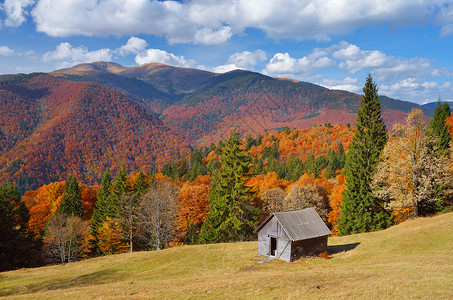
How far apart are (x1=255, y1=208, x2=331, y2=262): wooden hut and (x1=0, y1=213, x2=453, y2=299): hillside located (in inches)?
55.3

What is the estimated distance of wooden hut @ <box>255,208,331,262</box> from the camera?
32.8m

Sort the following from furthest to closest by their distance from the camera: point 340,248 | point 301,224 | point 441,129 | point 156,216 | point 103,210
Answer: point 103,210
point 441,129
point 156,216
point 340,248
point 301,224

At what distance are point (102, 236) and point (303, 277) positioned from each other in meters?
43.2

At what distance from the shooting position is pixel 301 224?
114 feet

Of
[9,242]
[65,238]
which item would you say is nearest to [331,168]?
[65,238]

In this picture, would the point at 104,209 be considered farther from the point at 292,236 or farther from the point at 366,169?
the point at 366,169

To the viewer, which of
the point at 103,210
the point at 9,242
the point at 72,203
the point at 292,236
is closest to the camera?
the point at 292,236

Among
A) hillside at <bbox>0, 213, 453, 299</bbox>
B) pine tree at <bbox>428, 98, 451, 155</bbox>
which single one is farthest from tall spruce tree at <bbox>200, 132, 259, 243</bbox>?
pine tree at <bbox>428, 98, 451, 155</bbox>

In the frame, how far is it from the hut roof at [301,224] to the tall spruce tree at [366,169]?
555 inches

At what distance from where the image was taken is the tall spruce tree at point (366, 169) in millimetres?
46562

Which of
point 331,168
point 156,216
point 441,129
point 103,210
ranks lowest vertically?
point 103,210

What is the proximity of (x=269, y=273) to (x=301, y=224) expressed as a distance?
9.81 meters

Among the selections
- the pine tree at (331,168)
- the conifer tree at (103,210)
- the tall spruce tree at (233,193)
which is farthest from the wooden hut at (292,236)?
the pine tree at (331,168)

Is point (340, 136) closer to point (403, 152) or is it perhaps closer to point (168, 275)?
point (403, 152)
